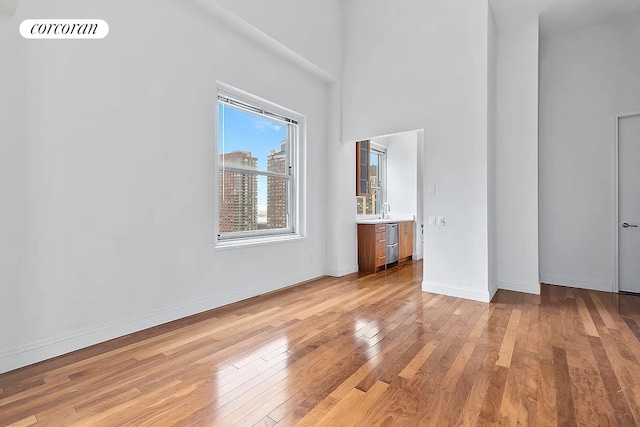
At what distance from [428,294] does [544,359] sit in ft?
5.91

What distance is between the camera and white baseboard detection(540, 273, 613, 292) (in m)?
4.33

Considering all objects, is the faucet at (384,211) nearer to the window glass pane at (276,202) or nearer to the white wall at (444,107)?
the white wall at (444,107)

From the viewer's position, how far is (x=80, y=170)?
8.20 ft

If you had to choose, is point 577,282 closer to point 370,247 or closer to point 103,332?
point 370,247

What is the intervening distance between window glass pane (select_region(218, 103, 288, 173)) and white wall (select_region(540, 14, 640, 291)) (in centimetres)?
387

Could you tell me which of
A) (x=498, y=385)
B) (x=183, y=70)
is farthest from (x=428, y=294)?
(x=183, y=70)

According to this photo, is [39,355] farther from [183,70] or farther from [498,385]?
[498,385]

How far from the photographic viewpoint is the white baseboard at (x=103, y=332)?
2207 mm

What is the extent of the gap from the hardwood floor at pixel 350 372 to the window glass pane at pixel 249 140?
A: 183cm

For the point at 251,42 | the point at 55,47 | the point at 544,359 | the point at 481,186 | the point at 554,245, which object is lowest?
the point at 544,359

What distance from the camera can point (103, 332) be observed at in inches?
104

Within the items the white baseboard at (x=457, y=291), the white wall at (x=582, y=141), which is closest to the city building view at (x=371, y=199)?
the white baseboard at (x=457, y=291)

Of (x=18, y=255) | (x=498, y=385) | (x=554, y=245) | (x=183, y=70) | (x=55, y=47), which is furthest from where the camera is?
(x=554, y=245)

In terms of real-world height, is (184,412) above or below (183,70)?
A: below
